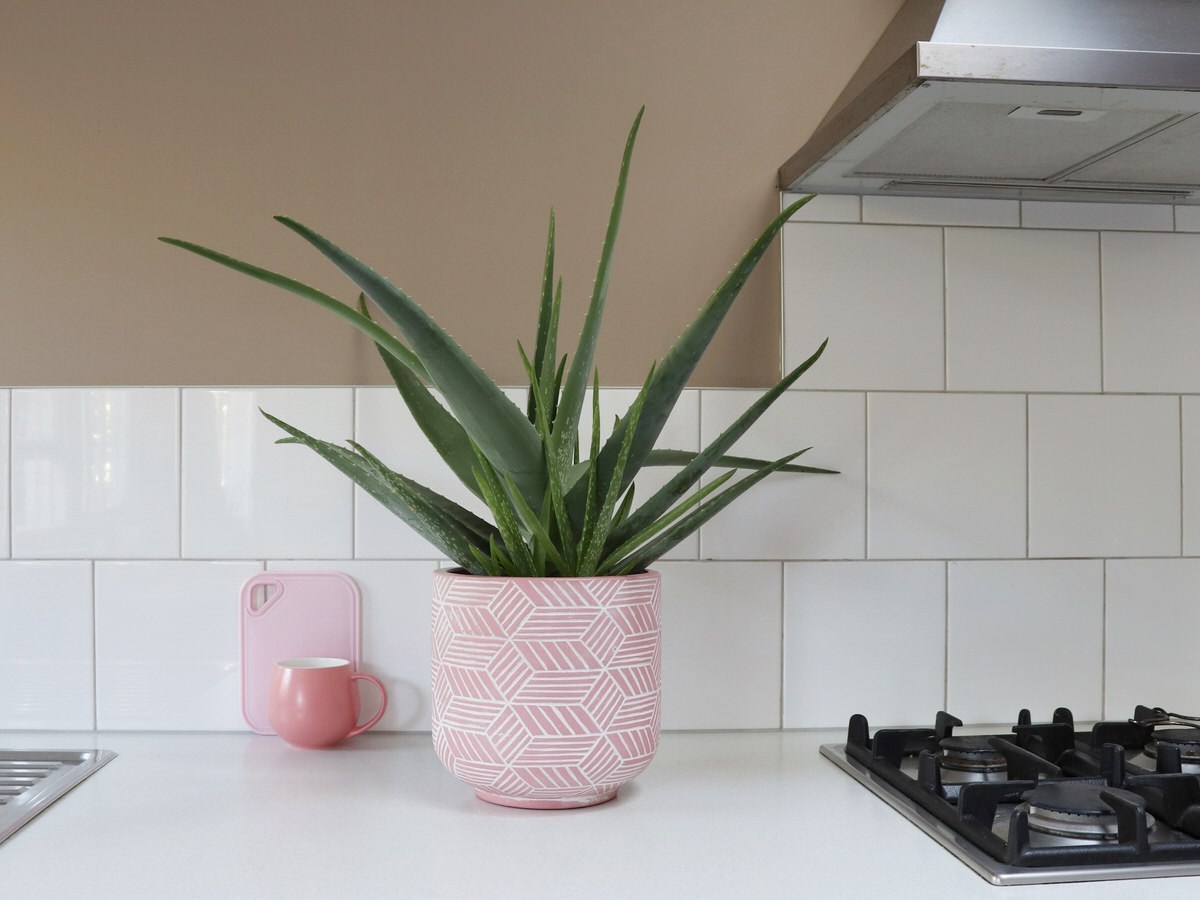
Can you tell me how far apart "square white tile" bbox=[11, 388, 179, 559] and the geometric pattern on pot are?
433 millimetres

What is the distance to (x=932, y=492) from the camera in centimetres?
113

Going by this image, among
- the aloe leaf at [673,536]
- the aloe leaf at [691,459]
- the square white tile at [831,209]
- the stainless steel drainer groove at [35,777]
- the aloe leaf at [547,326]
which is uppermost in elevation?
the square white tile at [831,209]

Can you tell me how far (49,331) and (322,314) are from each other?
0.29 meters

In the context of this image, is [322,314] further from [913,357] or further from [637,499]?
[913,357]

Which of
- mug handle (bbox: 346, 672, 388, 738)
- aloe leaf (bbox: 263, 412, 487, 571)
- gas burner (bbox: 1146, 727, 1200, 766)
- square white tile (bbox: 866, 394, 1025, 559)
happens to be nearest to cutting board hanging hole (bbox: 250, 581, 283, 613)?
mug handle (bbox: 346, 672, 388, 738)

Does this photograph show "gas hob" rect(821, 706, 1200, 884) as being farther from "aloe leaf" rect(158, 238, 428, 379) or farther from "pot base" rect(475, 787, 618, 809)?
"aloe leaf" rect(158, 238, 428, 379)

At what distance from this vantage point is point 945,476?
113 centimetres

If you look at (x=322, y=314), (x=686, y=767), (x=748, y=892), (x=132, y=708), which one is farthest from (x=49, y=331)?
(x=748, y=892)

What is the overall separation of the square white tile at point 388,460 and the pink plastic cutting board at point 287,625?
0.05 meters

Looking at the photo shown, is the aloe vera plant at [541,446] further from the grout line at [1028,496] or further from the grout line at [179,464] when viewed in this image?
the grout line at [1028,496]

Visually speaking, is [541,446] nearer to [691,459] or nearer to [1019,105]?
[691,459]

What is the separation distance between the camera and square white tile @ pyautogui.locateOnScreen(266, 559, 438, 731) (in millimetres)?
1082

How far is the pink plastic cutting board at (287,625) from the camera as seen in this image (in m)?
1.07

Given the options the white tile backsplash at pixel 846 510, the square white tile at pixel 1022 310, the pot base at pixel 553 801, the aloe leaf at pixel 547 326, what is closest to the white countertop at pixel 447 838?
the pot base at pixel 553 801
